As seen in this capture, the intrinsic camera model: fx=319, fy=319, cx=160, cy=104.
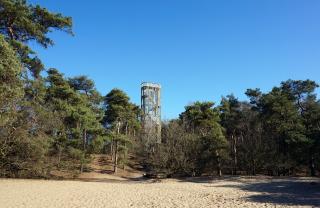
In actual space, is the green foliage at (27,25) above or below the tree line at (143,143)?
above

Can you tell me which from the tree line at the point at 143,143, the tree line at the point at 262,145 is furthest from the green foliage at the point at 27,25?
the tree line at the point at 262,145

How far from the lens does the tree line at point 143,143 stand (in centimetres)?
1912

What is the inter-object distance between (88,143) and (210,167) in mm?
11930

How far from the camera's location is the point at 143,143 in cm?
3197

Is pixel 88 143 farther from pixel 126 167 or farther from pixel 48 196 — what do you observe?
pixel 48 196

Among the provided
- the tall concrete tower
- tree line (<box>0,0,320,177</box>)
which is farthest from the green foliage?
the tall concrete tower

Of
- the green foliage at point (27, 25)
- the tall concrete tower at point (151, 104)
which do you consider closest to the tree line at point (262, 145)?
the tall concrete tower at point (151, 104)

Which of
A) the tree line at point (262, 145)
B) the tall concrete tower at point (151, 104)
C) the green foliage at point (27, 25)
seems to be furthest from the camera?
the tall concrete tower at point (151, 104)

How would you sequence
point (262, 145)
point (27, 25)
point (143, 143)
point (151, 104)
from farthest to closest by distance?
point (151, 104) < point (143, 143) < point (262, 145) < point (27, 25)

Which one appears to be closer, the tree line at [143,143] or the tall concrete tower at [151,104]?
the tree line at [143,143]

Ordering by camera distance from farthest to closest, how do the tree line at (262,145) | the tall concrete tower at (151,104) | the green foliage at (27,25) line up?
1. the tall concrete tower at (151,104)
2. the tree line at (262,145)
3. the green foliage at (27,25)

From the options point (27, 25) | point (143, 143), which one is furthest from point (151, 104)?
point (27, 25)

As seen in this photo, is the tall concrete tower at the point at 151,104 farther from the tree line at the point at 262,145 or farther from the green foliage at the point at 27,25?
the green foliage at the point at 27,25

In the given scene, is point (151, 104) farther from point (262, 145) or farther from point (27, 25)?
point (27, 25)
